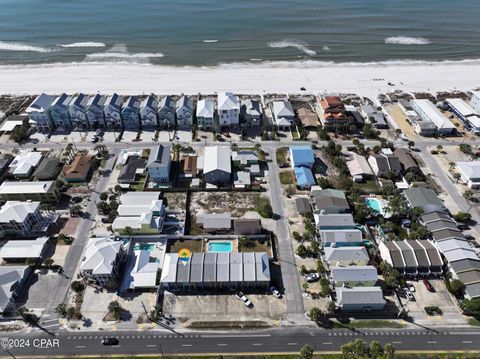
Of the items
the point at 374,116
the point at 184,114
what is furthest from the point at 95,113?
the point at 374,116

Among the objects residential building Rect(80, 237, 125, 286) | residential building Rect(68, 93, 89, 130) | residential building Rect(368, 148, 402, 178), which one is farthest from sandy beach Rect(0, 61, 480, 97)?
residential building Rect(80, 237, 125, 286)

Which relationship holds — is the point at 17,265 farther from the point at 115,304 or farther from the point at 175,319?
the point at 175,319

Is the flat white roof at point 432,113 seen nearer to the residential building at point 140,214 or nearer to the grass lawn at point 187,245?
the grass lawn at point 187,245

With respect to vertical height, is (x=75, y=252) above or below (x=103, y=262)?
above

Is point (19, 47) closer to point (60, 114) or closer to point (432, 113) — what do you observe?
point (60, 114)

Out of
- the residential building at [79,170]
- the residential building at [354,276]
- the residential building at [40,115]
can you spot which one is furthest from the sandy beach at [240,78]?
the residential building at [354,276]

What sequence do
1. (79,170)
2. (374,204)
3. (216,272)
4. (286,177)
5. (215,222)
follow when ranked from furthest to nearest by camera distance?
(286,177) → (79,170) → (374,204) → (215,222) → (216,272)

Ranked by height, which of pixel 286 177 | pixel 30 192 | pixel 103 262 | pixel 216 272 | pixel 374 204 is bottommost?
pixel 216 272

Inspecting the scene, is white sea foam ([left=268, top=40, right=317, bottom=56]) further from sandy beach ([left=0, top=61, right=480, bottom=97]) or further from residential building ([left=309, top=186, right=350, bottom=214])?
residential building ([left=309, top=186, right=350, bottom=214])
